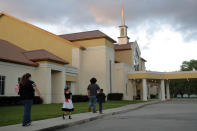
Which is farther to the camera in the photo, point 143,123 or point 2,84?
point 2,84

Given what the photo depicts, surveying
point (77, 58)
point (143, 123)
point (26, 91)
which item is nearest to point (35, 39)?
point (77, 58)

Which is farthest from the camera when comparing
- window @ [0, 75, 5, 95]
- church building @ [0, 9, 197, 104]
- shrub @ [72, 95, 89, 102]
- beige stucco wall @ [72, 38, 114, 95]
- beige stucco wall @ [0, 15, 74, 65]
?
beige stucco wall @ [0, 15, 74, 65]

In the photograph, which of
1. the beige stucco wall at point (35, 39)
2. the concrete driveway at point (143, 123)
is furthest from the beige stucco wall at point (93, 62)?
the concrete driveway at point (143, 123)

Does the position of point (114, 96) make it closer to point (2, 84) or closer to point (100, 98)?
point (2, 84)

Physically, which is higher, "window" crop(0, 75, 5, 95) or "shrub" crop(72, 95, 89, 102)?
"window" crop(0, 75, 5, 95)

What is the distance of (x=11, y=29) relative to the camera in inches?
1451

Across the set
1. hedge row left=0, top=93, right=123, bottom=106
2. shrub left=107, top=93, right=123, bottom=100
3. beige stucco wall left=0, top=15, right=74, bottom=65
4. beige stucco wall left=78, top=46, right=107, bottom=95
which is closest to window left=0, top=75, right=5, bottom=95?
hedge row left=0, top=93, right=123, bottom=106

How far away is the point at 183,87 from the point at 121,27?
114 feet

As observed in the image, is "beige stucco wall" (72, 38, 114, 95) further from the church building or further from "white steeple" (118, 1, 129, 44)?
"white steeple" (118, 1, 129, 44)

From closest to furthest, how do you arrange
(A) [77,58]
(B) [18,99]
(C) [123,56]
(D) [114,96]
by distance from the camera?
(B) [18,99] → (A) [77,58] → (D) [114,96] → (C) [123,56]

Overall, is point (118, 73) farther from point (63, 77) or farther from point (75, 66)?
point (63, 77)

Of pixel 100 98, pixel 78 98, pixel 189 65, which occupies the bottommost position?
pixel 78 98

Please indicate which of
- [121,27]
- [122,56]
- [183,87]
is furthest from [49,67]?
[183,87]

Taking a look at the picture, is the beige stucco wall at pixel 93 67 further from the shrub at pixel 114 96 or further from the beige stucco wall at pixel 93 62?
the shrub at pixel 114 96
